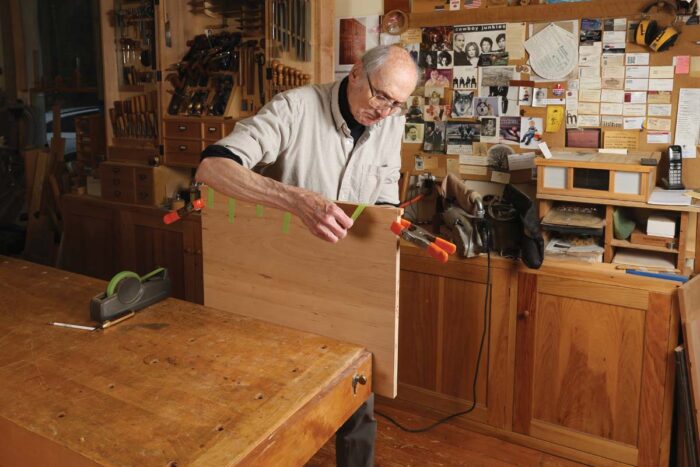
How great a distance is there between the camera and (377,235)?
1528 millimetres

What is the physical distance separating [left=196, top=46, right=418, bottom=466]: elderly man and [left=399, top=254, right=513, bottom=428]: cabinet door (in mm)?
583

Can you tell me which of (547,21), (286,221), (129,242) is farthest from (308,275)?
(129,242)

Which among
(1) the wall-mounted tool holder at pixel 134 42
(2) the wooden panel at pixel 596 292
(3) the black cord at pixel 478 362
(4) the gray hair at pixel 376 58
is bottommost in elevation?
(3) the black cord at pixel 478 362

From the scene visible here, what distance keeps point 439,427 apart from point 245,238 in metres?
1.51

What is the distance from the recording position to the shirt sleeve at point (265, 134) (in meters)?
1.76

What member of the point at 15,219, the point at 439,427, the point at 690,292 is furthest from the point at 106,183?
the point at 690,292

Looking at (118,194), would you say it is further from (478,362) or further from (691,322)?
(691,322)

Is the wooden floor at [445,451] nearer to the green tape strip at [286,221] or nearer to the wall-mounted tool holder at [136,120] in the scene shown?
the green tape strip at [286,221]

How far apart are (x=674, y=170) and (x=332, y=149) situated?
143 centimetres

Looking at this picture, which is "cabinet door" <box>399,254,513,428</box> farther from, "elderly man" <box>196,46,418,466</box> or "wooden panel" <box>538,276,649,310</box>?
"elderly man" <box>196,46,418,466</box>

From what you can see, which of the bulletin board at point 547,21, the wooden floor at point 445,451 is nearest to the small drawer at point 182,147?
the bulletin board at point 547,21

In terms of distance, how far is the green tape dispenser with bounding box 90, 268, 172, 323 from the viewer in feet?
5.72

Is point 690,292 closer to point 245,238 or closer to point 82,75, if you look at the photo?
point 245,238

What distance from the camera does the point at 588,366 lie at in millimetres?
2453
